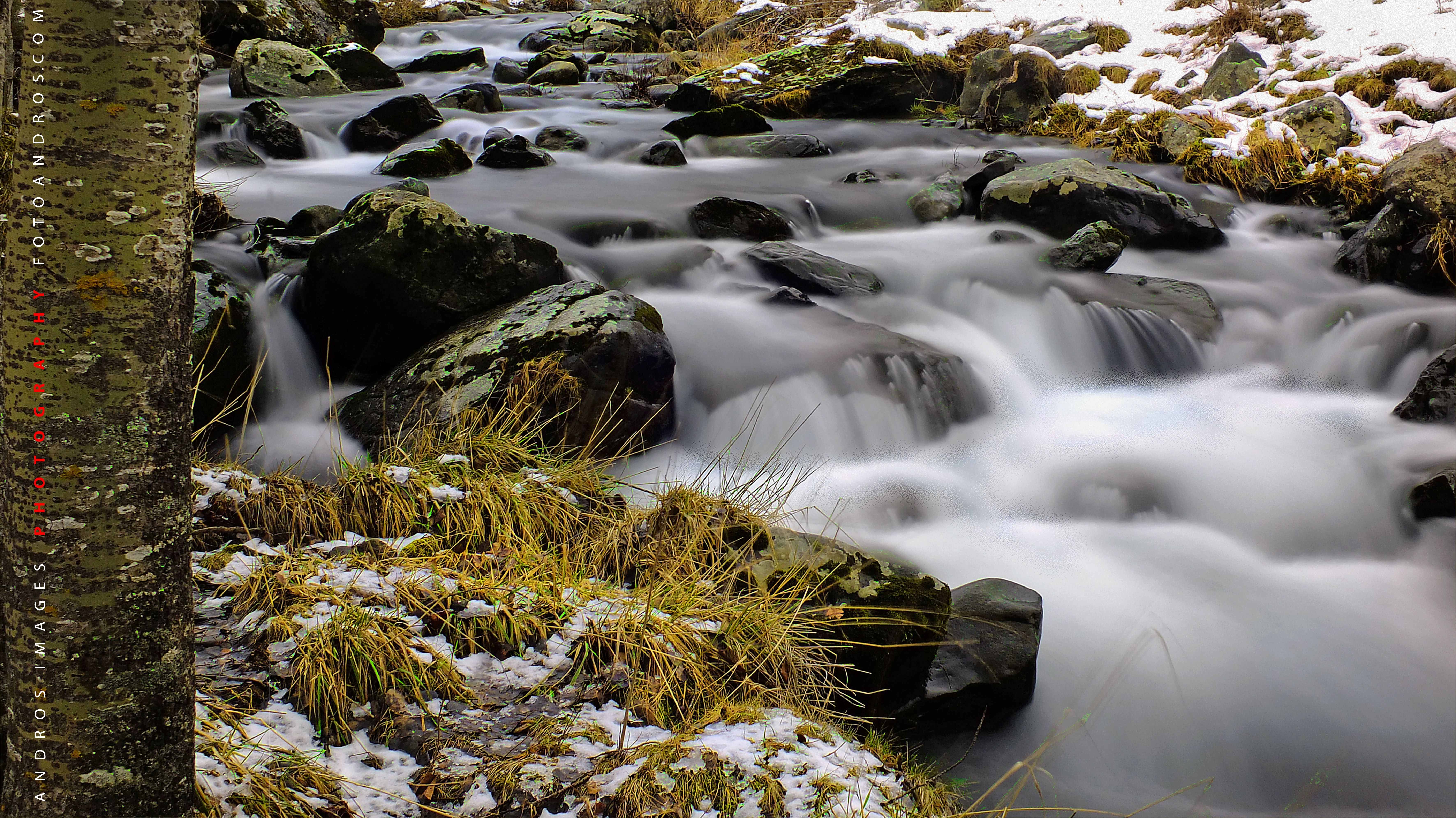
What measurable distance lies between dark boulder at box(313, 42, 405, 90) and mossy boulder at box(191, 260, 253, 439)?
348 inches

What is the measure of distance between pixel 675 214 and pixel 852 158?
3755 mm

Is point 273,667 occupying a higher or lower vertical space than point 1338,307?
higher

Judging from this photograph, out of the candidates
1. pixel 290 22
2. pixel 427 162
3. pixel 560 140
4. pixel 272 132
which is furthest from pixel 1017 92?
pixel 290 22

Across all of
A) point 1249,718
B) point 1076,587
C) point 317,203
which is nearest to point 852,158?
point 317,203

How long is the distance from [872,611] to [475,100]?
10.4m

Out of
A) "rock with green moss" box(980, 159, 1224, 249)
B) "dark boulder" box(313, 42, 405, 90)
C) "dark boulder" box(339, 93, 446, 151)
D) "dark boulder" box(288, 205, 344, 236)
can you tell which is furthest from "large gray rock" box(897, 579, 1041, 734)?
"dark boulder" box(313, 42, 405, 90)

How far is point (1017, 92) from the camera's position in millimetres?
11906

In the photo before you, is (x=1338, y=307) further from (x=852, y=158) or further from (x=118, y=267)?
(x=118, y=267)

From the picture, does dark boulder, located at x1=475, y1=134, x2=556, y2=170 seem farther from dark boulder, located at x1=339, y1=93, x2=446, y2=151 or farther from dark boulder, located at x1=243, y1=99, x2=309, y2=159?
dark boulder, located at x1=243, y1=99, x2=309, y2=159

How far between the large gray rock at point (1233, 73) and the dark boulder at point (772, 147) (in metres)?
4.80

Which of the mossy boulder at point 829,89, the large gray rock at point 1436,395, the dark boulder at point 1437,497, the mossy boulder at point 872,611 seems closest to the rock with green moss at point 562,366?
the mossy boulder at point 872,611

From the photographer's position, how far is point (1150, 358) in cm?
643

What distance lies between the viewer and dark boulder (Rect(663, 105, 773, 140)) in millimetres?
11156

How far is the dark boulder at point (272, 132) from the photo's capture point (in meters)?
9.06
